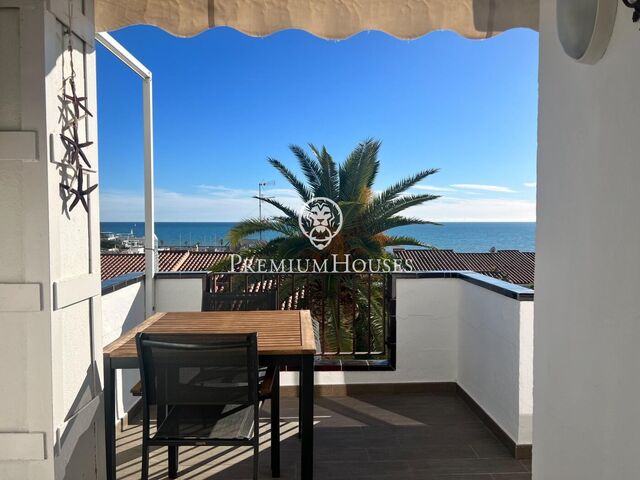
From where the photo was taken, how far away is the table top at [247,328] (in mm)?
1943

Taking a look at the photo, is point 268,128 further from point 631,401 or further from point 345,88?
point 631,401

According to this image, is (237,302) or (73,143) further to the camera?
Result: (237,302)

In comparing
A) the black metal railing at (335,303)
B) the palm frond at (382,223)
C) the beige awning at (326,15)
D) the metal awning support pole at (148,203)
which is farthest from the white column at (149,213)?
the palm frond at (382,223)

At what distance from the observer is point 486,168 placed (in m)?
38.1

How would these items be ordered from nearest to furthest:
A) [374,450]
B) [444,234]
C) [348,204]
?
1. [374,450]
2. [348,204]
3. [444,234]

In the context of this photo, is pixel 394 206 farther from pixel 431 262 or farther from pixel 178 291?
pixel 431 262

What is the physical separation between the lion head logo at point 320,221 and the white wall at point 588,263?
4869 mm

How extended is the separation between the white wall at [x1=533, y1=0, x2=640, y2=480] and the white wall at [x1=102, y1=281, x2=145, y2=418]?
97.3 inches

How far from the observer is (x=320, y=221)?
6.41m

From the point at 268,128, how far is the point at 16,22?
1095 inches

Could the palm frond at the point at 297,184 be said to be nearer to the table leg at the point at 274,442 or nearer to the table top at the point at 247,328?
the table top at the point at 247,328

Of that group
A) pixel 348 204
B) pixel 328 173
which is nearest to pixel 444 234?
pixel 328 173

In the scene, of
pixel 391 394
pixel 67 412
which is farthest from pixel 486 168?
pixel 67 412

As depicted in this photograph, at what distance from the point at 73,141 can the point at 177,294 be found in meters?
2.29
